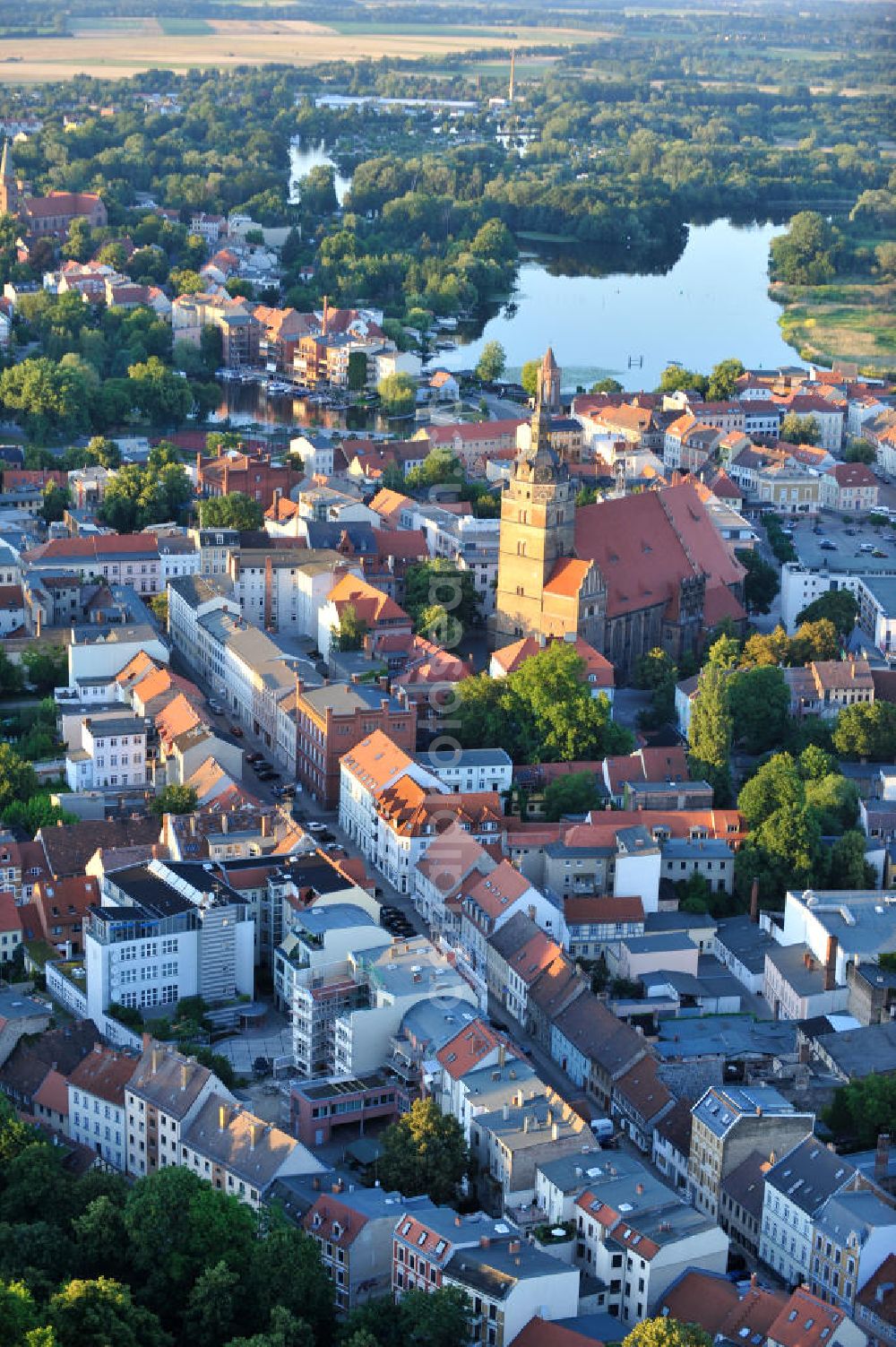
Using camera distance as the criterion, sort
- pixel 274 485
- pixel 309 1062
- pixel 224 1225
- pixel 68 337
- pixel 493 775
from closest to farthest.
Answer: pixel 224 1225
pixel 309 1062
pixel 493 775
pixel 274 485
pixel 68 337

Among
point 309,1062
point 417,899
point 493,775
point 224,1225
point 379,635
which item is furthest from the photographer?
point 379,635

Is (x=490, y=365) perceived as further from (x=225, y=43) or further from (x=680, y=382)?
(x=225, y=43)

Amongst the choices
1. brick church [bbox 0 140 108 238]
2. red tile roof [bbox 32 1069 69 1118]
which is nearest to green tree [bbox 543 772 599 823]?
red tile roof [bbox 32 1069 69 1118]

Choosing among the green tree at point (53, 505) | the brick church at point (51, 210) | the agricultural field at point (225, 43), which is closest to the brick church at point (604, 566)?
the green tree at point (53, 505)

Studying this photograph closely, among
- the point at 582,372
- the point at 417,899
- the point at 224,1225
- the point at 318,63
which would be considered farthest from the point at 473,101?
the point at 224,1225

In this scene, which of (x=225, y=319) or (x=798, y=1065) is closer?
(x=798, y=1065)

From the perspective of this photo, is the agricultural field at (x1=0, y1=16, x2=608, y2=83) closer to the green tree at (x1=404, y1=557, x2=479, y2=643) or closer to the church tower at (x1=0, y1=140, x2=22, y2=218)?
the church tower at (x1=0, y1=140, x2=22, y2=218)

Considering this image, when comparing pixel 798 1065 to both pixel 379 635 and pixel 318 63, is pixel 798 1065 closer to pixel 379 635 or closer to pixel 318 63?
pixel 379 635
